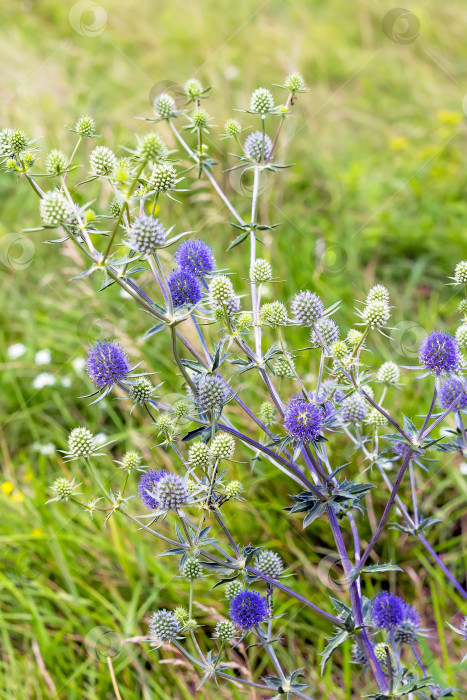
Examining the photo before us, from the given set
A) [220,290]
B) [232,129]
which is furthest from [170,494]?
[232,129]

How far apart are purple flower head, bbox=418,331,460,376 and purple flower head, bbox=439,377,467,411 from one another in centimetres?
6

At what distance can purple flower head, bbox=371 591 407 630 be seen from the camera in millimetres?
1864

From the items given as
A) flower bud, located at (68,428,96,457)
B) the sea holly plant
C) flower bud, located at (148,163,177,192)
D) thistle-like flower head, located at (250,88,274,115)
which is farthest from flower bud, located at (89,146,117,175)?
flower bud, located at (68,428,96,457)

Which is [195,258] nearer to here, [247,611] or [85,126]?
[85,126]

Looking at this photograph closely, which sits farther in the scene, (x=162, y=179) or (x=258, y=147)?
(x=258, y=147)

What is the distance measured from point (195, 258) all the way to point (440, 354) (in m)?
0.66

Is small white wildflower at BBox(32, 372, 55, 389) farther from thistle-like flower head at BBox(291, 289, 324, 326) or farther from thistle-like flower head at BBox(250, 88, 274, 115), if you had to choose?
thistle-like flower head at BBox(291, 289, 324, 326)

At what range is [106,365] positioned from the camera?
66.1 inches

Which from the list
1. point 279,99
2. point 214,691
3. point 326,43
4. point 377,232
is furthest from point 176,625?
point 326,43

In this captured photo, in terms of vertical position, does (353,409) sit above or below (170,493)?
above

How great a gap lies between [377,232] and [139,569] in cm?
296

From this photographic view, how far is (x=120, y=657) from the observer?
288 cm

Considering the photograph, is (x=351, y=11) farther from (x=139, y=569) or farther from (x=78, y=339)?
(x=139, y=569)

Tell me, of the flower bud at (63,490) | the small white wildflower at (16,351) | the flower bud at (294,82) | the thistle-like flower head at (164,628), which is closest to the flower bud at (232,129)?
the flower bud at (294,82)
